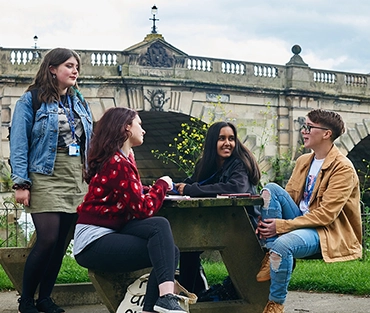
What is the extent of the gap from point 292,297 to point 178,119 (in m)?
15.3

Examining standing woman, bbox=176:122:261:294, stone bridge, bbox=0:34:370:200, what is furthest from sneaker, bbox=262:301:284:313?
stone bridge, bbox=0:34:370:200

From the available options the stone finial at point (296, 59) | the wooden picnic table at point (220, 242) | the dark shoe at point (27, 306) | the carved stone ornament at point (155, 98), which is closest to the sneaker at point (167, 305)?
the wooden picnic table at point (220, 242)

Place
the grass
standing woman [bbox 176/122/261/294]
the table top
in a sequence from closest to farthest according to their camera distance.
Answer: the table top < standing woman [bbox 176/122/261/294] < the grass

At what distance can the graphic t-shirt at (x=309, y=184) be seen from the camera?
4.61 m

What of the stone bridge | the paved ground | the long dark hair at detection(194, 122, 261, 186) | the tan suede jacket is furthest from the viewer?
the stone bridge

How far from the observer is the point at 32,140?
4.51 meters

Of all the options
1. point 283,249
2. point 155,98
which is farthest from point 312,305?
point 155,98

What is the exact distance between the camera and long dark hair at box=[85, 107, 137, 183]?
156 inches

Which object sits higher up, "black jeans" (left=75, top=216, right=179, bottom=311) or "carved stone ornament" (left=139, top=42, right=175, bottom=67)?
"carved stone ornament" (left=139, top=42, right=175, bottom=67)

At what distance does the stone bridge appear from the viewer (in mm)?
18547

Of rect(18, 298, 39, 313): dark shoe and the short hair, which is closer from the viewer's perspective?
rect(18, 298, 39, 313): dark shoe

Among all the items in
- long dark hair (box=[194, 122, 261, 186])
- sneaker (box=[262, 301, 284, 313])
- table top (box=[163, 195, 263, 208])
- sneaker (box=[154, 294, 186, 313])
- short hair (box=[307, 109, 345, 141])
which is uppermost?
short hair (box=[307, 109, 345, 141])

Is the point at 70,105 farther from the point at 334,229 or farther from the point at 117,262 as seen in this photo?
Result: the point at 334,229

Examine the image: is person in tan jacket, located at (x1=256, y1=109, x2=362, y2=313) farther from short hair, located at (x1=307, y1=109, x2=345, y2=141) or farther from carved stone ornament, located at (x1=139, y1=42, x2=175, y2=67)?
carved stone ornament, located at (x1=139, y1=42, x2=175, y2=67)
